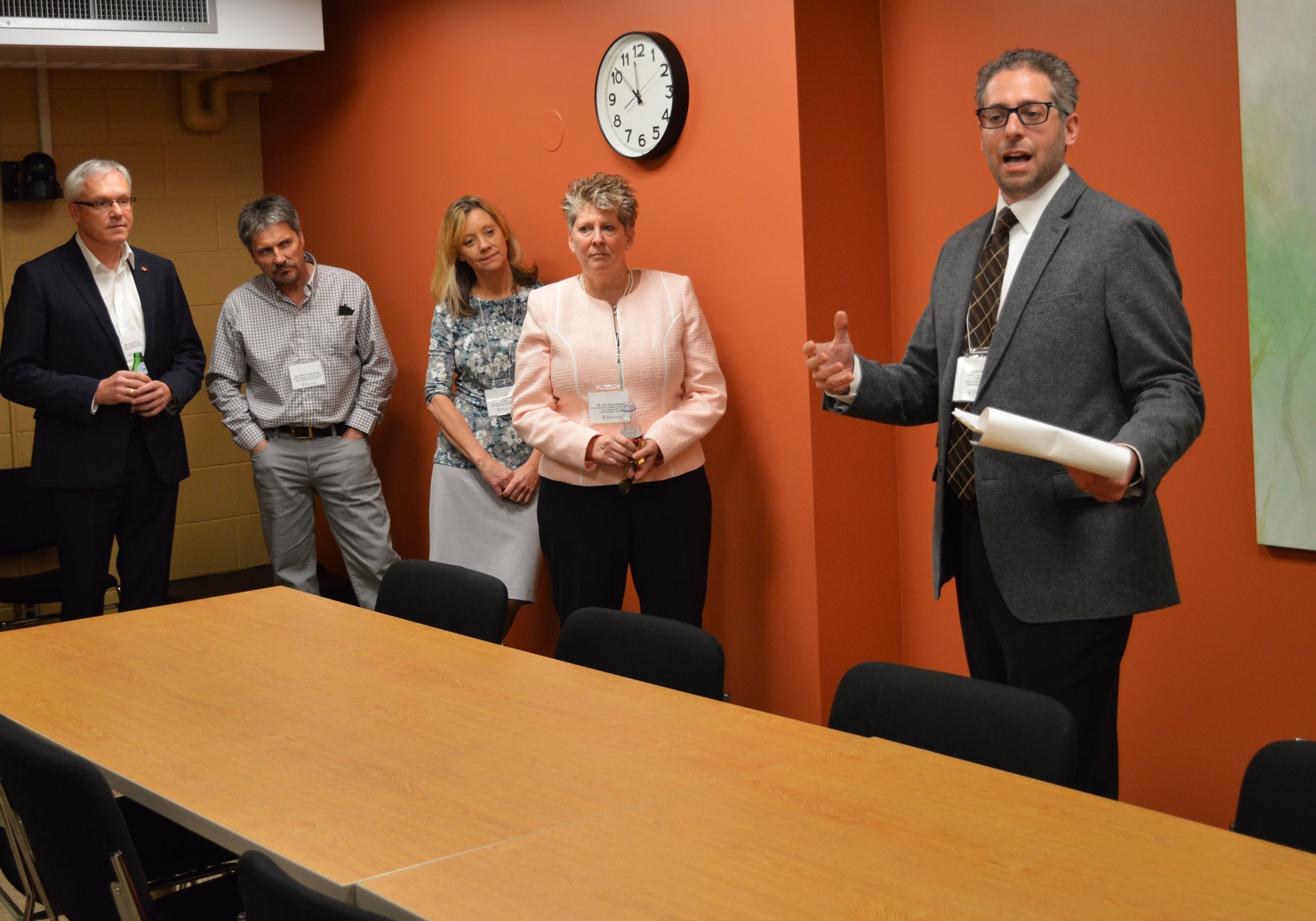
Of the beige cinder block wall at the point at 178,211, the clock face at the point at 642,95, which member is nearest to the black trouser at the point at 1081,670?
the clock face at the point at 642,95

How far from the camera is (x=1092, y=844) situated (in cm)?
158

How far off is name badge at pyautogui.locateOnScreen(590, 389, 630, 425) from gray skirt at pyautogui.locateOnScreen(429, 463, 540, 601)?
85cm

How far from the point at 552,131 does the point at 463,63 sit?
0.73m

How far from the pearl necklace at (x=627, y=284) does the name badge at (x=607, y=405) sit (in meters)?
0.32

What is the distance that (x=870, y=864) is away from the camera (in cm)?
156

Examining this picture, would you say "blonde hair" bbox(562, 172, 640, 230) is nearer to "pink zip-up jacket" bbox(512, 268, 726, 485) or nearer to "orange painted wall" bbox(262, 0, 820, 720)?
"pink zip-up jacket" bbox(512, 268, 726, 485)

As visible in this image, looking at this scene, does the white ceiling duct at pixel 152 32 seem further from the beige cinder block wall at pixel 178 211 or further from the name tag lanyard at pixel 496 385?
the name tag lanyard at pixel 496 385

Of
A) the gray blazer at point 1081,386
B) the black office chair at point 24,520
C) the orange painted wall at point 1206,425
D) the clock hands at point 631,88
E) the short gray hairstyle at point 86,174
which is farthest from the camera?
the black office chair at point 24,520

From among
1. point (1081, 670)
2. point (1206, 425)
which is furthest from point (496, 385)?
point (1081, 670)

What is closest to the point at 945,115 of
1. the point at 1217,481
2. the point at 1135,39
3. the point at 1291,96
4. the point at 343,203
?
the point at 1135,39

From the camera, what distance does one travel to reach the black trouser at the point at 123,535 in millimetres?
4613

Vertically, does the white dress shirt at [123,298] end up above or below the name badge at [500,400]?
above

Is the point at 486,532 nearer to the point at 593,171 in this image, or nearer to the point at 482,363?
the point at 482,363

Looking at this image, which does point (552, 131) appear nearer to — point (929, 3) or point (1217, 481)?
point (929, 3)
